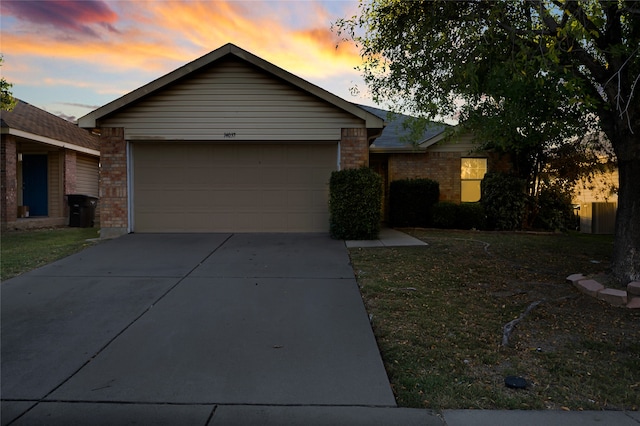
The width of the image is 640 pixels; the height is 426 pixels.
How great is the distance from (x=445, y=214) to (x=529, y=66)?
858cm

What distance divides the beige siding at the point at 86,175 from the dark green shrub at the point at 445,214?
46.8ft

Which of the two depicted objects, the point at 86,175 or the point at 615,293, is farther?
the point at 86,175

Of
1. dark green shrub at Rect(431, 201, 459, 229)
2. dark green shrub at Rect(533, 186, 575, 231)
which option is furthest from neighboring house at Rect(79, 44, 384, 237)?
dark green shrub at Rect(533, 186, 575, 231)

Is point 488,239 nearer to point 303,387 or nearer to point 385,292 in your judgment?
point 385,292

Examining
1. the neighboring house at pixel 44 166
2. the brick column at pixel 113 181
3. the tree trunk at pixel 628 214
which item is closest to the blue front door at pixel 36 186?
the neighboring house at pixel 44 166

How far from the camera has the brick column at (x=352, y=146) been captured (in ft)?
36.5

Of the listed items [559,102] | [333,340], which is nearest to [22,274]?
[333,340]

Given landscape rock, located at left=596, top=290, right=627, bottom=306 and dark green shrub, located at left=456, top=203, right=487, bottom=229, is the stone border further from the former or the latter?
dark green shrub, located at left=456, top=203, right=487, bottom=229

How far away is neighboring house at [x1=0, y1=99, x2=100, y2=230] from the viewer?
15156 mm

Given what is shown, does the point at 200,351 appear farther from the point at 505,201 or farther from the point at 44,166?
the point at 44,166

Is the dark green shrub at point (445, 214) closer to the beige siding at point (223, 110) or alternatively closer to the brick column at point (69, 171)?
the beige siding at point (223, 110)

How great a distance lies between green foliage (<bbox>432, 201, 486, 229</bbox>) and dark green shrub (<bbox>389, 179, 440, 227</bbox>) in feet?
1.37

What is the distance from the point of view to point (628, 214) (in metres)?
6.46

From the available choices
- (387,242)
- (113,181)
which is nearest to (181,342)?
(387,242)
